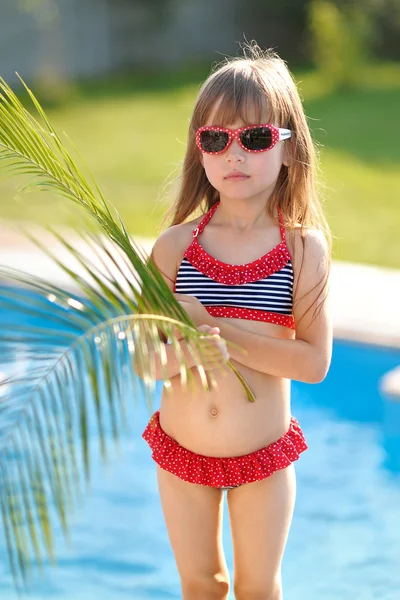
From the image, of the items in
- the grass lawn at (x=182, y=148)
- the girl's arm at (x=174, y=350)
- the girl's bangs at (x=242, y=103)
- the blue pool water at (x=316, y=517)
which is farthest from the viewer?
A: the grass lawn at (x=182, y=148)

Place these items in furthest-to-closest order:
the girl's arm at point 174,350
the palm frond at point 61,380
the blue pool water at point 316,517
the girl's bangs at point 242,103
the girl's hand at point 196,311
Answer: the blue pool water at point 316,517
the girl's bangs at point 242,103
the girl's hand at point 196,311
the girl's arm at point 174,350
the palm frond at point 61,380

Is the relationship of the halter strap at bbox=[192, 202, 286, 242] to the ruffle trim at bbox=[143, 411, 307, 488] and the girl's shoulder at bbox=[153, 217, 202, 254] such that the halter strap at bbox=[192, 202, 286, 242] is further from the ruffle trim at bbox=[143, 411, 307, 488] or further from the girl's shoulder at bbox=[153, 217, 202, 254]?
the ruffle trim at bbox=[143, 411, 307, 488]

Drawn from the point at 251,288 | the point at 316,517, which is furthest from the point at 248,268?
the point at 316,517

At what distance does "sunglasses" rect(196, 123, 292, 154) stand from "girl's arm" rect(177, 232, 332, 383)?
29cm

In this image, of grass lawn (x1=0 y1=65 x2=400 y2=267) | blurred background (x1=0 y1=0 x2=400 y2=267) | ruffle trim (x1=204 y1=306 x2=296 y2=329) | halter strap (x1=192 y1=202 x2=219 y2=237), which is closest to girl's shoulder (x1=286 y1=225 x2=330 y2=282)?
ruffle trim (x1=204 y1=306 x2=296 y2=329)

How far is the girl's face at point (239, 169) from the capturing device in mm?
2740

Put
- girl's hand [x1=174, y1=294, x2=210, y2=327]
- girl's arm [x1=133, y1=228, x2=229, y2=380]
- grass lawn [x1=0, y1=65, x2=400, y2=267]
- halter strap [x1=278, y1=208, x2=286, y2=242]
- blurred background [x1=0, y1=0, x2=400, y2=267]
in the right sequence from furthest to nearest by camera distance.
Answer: blurred background [x1=0, y1=0, x2=400, y2=267] < grass lawn [x1=0, y1=65, x2=400, y2=267] < halter strap [x1=278, y1=208, x2=286, y2=242] < girl's hand [x1=174, y1=294, x2=210, y2=327] < girl's arm [x1=133, y1=228, x2=229, y2=380]

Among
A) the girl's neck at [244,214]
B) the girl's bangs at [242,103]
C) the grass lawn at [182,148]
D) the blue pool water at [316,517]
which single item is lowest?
the blue pool water at [316,517]

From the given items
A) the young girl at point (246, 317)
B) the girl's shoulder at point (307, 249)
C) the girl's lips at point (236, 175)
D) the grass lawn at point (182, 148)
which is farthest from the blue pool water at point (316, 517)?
the grass lawn at point (182, 148)

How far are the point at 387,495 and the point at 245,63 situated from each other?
307 centimetres

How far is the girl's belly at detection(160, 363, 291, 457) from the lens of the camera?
2.82m

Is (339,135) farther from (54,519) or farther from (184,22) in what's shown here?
(54,519)

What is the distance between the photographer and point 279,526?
9.46 feet

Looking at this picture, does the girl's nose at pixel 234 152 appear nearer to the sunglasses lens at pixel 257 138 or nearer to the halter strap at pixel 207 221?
the sunglasses lens at pixel 257 138
